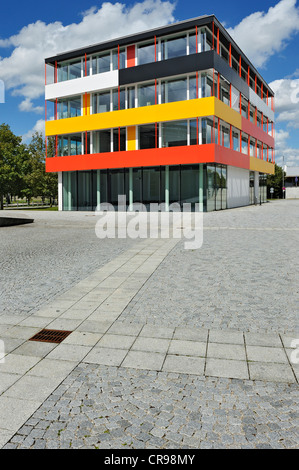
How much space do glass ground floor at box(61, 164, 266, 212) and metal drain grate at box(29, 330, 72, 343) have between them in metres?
27.2

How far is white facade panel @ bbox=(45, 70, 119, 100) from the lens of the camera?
34.1 metres

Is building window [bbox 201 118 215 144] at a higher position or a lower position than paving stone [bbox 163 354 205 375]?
higher

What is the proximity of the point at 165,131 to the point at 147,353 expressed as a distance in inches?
1167

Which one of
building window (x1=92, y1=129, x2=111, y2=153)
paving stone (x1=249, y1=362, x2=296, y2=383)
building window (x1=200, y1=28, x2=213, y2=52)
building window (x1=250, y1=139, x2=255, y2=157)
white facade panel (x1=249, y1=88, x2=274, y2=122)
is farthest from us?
building window (x1=250, y1=139, x2=255, y2=157)

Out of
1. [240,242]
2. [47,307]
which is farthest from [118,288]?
[240,242]

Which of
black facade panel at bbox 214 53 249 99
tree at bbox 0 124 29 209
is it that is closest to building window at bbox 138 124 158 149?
black facade panel at bbox 214 53 249 99

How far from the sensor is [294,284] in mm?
7305

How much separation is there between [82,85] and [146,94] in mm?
6688

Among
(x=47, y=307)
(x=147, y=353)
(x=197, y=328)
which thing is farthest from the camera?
(x=47, y=307)

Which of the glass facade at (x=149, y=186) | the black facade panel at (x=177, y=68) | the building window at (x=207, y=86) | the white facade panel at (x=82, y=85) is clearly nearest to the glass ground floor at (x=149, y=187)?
the glass facade at (x=149, y=186)

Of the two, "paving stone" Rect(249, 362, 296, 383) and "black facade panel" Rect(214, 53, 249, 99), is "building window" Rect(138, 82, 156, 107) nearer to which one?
"black facade panel" Rect(214, 53, 249, 99)

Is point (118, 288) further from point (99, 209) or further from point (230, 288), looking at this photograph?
point (99, 209)

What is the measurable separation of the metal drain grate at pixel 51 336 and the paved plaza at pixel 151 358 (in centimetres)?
11

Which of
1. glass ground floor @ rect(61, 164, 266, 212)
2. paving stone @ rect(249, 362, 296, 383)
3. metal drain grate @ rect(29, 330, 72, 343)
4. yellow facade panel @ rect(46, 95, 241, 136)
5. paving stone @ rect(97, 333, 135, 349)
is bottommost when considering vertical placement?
paving stone @ rect(249, 362, 296, 383)
